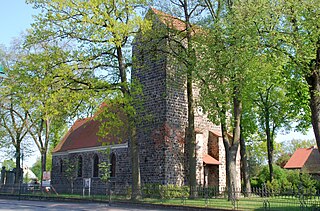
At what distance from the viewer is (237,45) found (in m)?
19.4

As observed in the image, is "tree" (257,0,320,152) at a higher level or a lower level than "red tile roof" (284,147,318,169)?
higher

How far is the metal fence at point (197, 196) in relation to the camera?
1740cm

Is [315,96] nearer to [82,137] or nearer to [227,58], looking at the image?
[227,58]

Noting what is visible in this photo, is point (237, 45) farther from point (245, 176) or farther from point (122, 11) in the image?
point (245, 176)

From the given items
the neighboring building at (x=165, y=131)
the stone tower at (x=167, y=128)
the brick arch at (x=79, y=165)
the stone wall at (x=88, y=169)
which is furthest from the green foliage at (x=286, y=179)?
the brick arch at (x=79, y=165)

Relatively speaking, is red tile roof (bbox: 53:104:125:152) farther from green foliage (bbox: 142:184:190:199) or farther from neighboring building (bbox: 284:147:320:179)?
neighboring building (bbox: 284:147:320:179)

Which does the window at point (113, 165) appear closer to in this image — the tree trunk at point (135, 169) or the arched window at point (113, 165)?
the arched window at point (113, 165)

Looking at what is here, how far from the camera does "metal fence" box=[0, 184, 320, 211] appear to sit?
17.4 meters

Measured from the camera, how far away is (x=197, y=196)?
22969 mm

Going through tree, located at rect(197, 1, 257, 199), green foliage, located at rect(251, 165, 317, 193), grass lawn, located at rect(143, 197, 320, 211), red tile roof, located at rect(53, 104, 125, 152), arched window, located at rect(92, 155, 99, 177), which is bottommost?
grass lawn, located at rect(143, 197, 320, 211)

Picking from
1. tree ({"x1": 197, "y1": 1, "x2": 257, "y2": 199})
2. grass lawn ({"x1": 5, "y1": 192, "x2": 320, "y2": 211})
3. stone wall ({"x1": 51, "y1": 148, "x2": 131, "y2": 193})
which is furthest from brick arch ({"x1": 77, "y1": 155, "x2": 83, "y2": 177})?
tree ({"x1": 197, "y1": 1, "x2": 257, "y2": 199})

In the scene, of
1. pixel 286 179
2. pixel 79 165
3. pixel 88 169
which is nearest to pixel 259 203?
pixel 286 179

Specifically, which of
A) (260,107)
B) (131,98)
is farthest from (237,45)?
(260,107)

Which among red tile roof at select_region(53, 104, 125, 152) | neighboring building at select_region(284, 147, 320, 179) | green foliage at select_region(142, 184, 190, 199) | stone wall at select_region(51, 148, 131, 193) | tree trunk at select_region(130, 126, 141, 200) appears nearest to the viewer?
tree trunk at select_region(130, 126, 141, 200)
